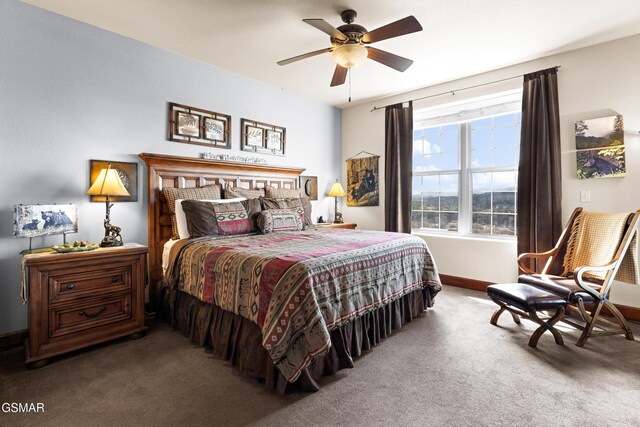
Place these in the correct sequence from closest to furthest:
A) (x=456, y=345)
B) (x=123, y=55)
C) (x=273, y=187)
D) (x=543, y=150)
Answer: (x=456, y=345) → (x=123, y=55) → (x=543, y=150) → (x=273, y=187)

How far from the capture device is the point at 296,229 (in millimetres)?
3459

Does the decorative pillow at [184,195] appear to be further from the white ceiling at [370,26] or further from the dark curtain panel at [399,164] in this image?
the dark curtain panel at [399,164]

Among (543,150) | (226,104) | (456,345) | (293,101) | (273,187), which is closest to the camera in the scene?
(456,345)

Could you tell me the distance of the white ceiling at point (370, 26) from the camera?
250 centimetres

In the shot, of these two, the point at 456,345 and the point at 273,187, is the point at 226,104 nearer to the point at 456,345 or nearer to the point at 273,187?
the point at 273,187

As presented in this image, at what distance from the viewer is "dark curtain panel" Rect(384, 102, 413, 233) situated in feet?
15.0

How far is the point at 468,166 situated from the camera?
4258 millimetres

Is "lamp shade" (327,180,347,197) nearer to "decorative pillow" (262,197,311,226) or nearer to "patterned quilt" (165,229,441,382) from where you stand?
"decorative pillow" (262,197,311,226)

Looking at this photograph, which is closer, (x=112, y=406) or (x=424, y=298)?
(x=112, y=406)

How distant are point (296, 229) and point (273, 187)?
0.95m

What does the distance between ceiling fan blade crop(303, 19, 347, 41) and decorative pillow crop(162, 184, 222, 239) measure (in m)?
1.95

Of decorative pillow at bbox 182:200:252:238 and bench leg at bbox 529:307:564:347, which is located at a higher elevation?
decorative pillow at bbox 182:200:252:238

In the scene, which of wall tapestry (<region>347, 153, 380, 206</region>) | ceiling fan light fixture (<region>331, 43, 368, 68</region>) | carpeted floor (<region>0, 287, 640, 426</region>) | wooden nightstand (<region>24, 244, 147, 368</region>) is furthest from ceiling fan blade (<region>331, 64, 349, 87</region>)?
carpeted floor (<region>0, 287, 640, 426</region>)

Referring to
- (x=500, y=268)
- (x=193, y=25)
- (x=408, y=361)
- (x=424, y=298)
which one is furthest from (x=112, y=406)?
(x=500, y=268)
